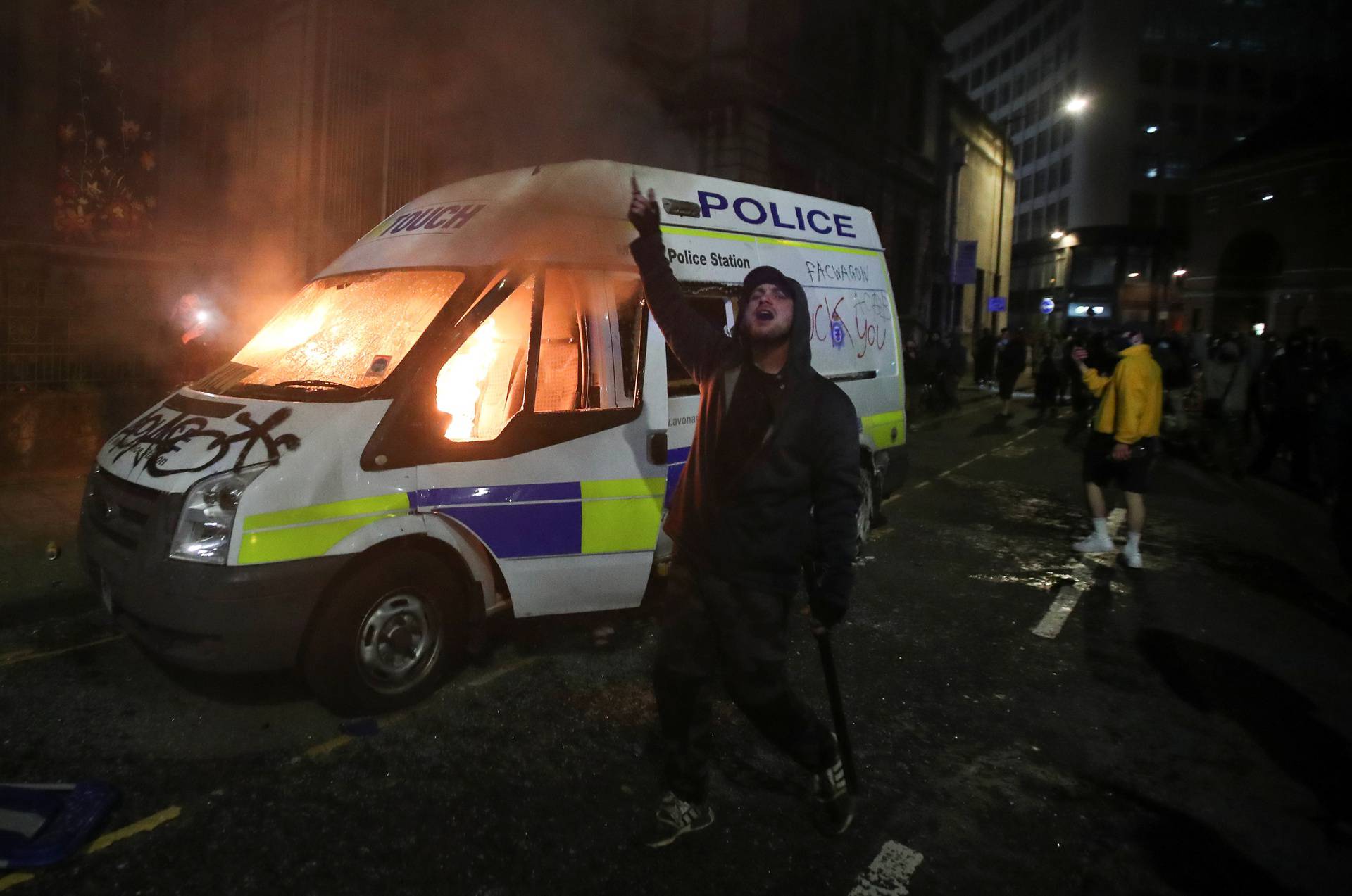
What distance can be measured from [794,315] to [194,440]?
91.4 inches

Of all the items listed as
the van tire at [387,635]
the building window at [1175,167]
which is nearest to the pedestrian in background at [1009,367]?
the van tire at [387,635]

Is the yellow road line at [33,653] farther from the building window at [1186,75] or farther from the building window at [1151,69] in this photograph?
the building window at [1186,75]

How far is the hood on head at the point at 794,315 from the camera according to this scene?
2.57 m

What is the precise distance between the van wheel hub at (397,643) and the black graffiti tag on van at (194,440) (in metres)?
0.71

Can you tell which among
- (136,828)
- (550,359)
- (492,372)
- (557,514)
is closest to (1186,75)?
(550,359)

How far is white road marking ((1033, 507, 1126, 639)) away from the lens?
4.78 m

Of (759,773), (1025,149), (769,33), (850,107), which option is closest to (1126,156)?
(1025,149)

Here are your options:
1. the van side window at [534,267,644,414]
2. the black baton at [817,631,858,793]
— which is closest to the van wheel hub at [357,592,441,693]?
the van side window at [534,267,644,414]

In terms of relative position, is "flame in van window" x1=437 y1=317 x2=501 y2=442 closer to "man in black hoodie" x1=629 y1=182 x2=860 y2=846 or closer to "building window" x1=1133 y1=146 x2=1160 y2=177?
"man in black hoodie" x1=629 y1=182 x2=860 y2=846

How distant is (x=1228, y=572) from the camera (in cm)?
605

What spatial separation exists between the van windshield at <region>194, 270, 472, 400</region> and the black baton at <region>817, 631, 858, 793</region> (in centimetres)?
197

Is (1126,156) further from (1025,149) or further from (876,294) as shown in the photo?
(876,294)

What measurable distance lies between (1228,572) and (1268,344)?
8.40m

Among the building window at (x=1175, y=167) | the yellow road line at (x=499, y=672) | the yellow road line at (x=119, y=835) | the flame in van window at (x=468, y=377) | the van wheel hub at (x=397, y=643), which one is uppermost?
the building window at (x=1175, y=167)
